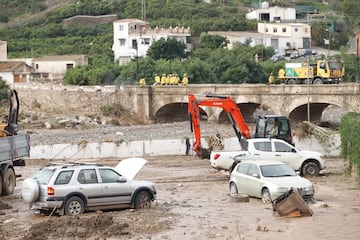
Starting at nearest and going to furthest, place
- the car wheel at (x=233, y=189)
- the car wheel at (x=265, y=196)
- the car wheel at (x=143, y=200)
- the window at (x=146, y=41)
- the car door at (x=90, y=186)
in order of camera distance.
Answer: the car door at (x=90, y=186) → the car wheel at (x=143, y=200) → the car wheel at (x=265, y=196) → the car wheel at (x=233, y=189) → the window at (x=146, y=41)

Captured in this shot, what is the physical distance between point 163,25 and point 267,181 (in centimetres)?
8733

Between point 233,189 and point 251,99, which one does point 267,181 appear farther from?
point 251,99

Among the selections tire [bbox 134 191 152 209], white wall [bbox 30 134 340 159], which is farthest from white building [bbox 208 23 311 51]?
tire [bbox 134 191 152 209]

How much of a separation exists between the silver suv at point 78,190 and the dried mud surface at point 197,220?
0.92ft

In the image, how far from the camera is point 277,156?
99.7 ft

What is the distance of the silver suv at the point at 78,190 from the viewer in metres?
21.5

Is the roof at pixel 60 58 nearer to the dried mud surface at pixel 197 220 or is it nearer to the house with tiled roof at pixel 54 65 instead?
the house with tiled roof at pixel 54 65

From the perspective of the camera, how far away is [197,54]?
91.6 meters

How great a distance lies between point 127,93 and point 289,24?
44.6 m

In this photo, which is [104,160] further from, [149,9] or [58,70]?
[149,9]

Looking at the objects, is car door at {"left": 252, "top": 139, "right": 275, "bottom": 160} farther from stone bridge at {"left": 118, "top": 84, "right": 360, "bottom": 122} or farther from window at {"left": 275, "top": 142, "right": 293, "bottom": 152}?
Answer: stone bridge at {"left": 118, "top": 84, "right": 360, "bottom": 122}

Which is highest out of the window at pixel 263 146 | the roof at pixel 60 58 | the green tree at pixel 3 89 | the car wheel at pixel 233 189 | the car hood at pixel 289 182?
the roof at pixel 60 58

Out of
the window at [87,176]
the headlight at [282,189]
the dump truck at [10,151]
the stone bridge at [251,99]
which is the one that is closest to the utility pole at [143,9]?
the stone bridge at [251,99]

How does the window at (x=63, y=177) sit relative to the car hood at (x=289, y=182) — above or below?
above
